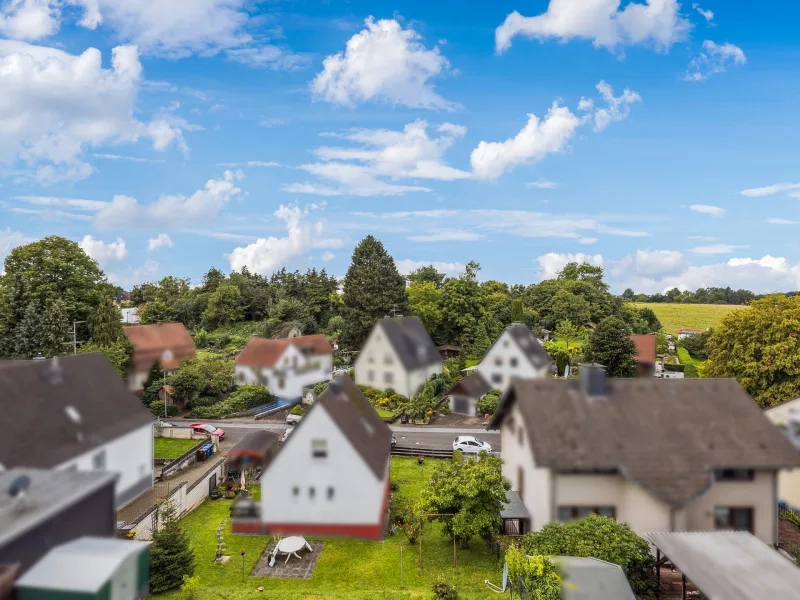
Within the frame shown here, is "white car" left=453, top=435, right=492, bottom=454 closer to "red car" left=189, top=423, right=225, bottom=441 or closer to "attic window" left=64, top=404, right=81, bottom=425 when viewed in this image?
"red car" left=189, top=423, right=225, bottom=441

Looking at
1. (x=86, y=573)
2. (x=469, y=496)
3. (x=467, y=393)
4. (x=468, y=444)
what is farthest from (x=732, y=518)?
(x=468, y=444)

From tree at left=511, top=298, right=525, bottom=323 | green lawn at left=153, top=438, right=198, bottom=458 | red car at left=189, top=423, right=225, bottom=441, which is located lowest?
green lawn at left=153, top=438, right=198, bottom=458

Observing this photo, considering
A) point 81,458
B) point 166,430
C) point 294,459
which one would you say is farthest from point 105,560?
point 166,430

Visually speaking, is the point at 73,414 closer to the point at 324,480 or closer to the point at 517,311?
the point at 324,480

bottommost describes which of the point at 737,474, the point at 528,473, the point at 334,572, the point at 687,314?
the point at 334,572

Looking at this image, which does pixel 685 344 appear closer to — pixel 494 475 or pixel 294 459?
pixel 494 475

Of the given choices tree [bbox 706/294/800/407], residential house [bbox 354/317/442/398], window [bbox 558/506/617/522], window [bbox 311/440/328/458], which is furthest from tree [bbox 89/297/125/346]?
tree [bbox 706/294/800/407]
